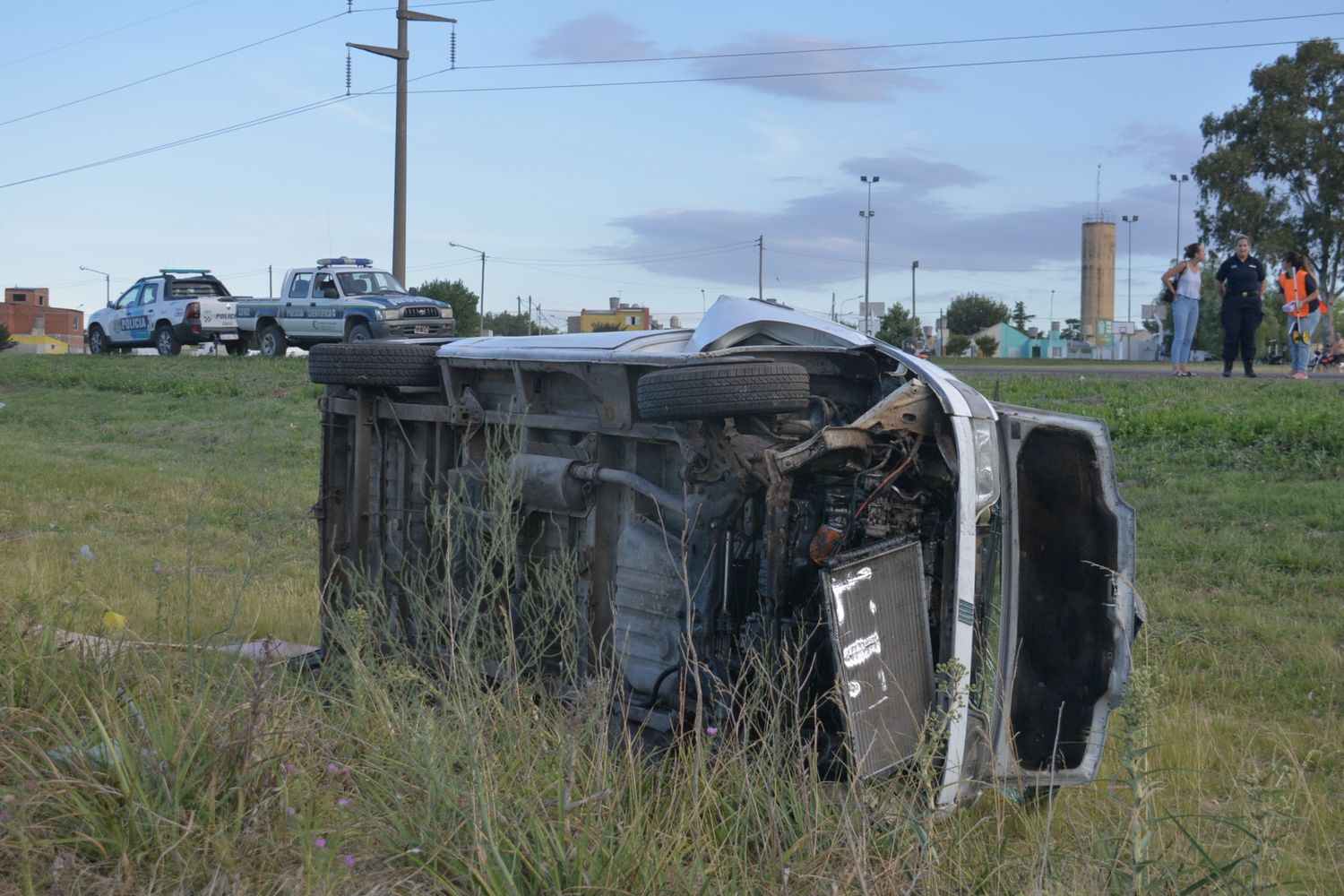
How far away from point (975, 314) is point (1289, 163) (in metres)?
45.0

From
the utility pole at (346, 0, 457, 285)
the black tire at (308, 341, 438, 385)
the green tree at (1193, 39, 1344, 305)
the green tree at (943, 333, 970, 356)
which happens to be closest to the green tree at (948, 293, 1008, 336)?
the green tree at (943, 333, 970, 356)

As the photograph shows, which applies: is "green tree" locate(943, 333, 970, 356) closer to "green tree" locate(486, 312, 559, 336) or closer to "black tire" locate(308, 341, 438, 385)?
"green tree" locate(486, 312, 559, 336)

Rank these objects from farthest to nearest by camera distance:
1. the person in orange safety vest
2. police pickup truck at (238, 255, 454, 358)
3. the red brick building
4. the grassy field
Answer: the red brick building < police pickup truck at (238, 255, 454, 358) < the person in orange safety vest < the grassy field

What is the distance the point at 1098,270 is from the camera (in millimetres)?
90750

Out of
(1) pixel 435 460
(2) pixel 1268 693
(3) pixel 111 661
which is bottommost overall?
(2) pixel 1268 693

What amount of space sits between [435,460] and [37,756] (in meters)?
2.72

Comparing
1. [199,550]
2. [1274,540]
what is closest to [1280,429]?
[1274,540]

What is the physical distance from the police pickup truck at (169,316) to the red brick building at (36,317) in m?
60.5

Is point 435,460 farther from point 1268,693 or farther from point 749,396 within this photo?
point 1268,693

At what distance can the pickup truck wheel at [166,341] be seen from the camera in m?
27.3

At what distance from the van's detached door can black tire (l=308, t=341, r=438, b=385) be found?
275 centimetres

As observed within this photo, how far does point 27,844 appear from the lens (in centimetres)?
281

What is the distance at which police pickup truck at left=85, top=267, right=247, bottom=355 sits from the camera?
2664cm

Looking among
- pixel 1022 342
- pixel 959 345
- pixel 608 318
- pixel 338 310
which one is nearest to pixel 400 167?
pixel 338 310
